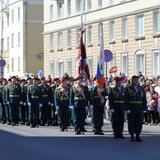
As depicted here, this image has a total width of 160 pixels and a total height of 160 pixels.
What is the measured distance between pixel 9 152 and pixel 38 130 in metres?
7.37

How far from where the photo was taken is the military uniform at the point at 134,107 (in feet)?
61.0

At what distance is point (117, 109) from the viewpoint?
19969 mm

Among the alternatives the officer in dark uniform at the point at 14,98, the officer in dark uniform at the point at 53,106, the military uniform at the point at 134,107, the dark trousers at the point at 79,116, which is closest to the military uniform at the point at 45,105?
the officer in dark uniform at the point at 53,106

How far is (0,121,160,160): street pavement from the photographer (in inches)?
582

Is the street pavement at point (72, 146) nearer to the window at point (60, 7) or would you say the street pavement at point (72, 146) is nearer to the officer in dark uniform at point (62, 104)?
the officer in dark uniform at point (62, 104)

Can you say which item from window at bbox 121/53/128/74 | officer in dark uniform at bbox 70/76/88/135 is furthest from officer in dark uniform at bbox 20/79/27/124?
window at bbox 121/53/128/74

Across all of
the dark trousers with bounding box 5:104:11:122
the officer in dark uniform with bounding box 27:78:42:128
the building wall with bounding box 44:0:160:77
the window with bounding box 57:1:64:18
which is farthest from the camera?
the window with bounding box 57:1:64:18

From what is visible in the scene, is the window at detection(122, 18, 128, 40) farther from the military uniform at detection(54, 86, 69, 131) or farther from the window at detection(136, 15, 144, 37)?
the military uniform at detection(54, 86, 69, 131)

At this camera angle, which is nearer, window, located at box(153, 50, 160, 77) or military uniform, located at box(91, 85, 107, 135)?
military uniform, located at box(91, 85, 107, 135)

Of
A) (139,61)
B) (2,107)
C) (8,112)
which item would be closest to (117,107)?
(8,112)

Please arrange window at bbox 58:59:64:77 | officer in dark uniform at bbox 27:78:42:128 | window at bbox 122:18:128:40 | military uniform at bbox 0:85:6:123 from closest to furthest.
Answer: officer in dark uniform at bbox 27:78:42:128
military uniform at bbox 0:85:6:123
window at bbox 122:18:128:40
window at bbox 58:59:64:77

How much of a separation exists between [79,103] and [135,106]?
3054 mm

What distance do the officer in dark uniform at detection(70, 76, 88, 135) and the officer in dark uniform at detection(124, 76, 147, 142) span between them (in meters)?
2.74

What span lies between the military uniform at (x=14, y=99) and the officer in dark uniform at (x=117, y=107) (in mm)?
6898
